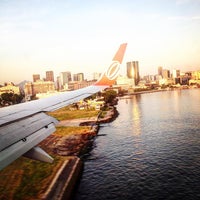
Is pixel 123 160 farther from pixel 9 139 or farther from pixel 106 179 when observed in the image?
pixel 9 139

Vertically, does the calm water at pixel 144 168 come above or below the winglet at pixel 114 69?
below

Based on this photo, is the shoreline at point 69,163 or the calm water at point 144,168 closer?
the shoreline at point 69,163

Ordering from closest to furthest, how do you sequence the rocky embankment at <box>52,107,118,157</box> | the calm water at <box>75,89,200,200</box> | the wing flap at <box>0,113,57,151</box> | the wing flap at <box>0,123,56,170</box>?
the wing flap at <box>0,123,56,170</box> → the wing flap at <box>0,113,57,151</box> → the calm water at <box>75,89,200,200</box> → the rocky embankment at <box>52,107,118,157</box>

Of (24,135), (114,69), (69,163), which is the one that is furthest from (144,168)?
(24,135)

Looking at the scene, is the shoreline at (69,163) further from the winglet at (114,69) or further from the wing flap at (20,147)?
the wing flap at (20,147)

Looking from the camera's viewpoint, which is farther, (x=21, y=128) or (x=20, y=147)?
(x=21, y=128)

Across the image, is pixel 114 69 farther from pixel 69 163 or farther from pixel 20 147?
pixel 69 163

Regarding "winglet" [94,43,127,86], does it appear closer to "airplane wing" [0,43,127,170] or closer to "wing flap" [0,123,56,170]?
"airplane wing" [0,43,127,170]

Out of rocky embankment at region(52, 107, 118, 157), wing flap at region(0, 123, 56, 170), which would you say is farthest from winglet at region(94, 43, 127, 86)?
rocky embankment at region(52, 107, 118, 157)

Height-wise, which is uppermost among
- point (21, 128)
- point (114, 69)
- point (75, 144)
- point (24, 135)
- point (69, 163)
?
point (114, 69)

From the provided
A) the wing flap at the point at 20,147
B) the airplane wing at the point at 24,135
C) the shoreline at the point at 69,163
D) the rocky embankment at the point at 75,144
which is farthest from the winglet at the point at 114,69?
the rocky embankment at the point at 75,144
